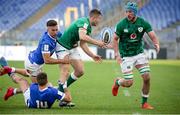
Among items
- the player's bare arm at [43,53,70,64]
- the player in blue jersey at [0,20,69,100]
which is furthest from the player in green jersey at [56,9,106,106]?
the player's bare arm at [43,53,70,64]

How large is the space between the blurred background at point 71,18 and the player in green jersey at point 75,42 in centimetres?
2601

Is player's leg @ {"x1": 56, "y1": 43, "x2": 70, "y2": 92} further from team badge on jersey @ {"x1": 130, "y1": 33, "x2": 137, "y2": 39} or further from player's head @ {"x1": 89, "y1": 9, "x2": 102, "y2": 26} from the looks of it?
team badge on jersey @ {"x1": 130, "y1": 33, "x2": 137, "y2": 39}

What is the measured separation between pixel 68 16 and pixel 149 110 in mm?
32791

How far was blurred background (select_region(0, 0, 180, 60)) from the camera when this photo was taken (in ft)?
132

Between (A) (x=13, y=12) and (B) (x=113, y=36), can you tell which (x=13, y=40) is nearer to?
(A) (x=13, y=12)

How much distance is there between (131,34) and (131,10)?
0.56 metres

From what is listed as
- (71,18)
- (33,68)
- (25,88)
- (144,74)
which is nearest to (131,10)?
(144,74)

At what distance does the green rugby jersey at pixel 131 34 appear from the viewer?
1153 cm

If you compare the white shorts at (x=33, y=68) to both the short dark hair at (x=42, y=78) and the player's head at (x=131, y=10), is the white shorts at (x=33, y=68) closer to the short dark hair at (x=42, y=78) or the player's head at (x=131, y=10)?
the short dark hair at (x=42, y=78)

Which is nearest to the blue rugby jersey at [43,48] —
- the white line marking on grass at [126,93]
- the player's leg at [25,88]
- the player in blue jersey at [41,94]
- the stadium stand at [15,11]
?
the player's leg at [25,88]

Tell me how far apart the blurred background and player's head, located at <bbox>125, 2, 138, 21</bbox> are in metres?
26.7

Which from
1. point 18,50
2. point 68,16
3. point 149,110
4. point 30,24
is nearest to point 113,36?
point 149,110

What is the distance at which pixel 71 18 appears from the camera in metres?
45.3

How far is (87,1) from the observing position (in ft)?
150
